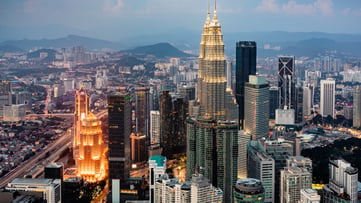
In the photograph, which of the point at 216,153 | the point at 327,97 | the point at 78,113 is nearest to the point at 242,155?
the point at 216,153

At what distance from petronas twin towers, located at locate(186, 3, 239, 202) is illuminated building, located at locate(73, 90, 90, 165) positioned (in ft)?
6.17

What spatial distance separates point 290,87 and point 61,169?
8877 millimetres

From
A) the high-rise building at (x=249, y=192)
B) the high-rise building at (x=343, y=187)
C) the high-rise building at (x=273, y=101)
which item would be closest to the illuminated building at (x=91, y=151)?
the high-rise building at (x=249, y=192)

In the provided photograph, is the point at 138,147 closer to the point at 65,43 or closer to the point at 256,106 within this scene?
the point at 65,43

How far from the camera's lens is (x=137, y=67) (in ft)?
29.3

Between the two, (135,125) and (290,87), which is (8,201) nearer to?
(135,125)

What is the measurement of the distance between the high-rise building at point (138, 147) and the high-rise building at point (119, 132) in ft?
0.46

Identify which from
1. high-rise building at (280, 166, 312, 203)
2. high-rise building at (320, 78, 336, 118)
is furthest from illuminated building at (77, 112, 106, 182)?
high-rise building at (320, 78, 336, 118)

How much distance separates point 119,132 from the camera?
8.82 m

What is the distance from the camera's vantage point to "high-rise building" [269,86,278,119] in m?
11.9

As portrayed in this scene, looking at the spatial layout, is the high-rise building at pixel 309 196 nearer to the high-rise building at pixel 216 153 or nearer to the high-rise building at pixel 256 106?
the high-rise building at pixel 216 153

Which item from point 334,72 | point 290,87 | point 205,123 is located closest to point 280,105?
point 290,87

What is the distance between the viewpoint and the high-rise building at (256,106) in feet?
34.4

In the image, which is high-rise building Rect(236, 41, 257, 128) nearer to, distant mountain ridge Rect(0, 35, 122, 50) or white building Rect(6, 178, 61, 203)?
distant mountain ridge Rect(0, 35, 122, 50)
